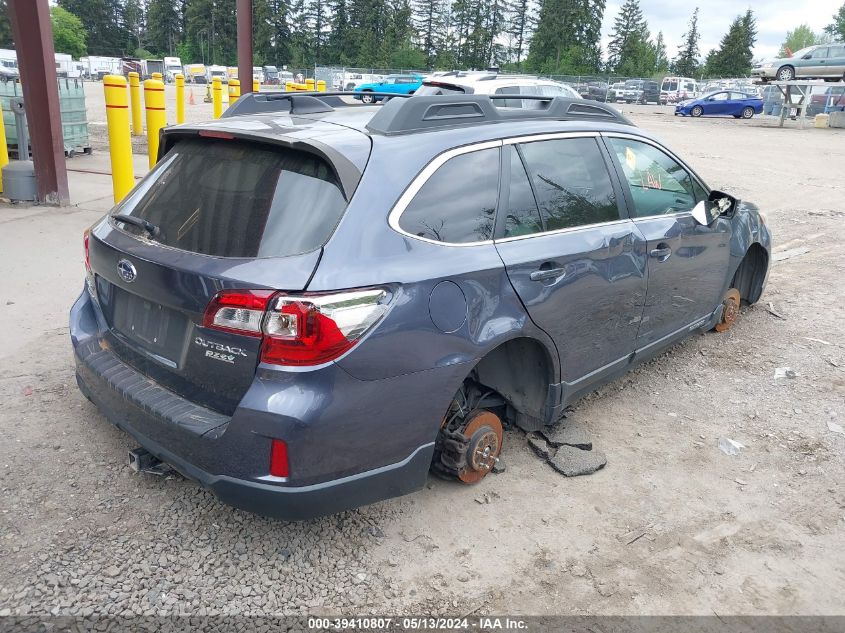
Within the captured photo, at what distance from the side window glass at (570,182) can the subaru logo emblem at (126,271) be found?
6.20 ft

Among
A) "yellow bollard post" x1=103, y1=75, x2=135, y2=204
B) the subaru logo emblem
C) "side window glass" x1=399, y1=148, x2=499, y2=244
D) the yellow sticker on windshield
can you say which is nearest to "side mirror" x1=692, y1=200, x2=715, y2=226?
the yellow sticker on windshield

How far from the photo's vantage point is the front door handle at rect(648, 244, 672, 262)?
4.00 meters

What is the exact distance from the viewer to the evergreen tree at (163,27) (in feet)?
382

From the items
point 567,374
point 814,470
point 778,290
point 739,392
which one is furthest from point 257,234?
point 778,290

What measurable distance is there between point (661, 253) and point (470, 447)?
1.77 meters

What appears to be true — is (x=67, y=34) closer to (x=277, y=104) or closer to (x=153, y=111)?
(x=153, y=111)

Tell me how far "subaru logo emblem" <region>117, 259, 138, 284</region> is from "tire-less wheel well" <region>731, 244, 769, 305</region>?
4772mm

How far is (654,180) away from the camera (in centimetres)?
430

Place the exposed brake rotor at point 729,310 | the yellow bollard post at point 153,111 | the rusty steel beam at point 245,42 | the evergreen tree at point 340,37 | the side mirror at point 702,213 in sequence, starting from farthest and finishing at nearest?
the evergreen tree at point 340,37
the rusty steel beam at point 245,42
the yellow bollard post at point 153,111
the exposed brake rotor at point 729,310
the side mirror at point 702,213

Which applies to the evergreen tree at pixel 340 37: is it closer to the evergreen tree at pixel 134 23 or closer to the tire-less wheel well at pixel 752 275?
the evergreen tree at pixel 134 23

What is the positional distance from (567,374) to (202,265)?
76.3 inches

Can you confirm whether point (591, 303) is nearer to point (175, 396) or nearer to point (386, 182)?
point (386, 182)

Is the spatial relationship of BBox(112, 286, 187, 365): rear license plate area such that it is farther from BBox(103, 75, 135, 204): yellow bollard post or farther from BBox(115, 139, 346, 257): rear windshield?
BBox(103, 75, 135, 204): yellow bollard post

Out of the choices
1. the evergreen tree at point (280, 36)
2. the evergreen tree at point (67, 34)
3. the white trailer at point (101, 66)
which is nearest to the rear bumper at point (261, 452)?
the white trailer at point (101, 66)
